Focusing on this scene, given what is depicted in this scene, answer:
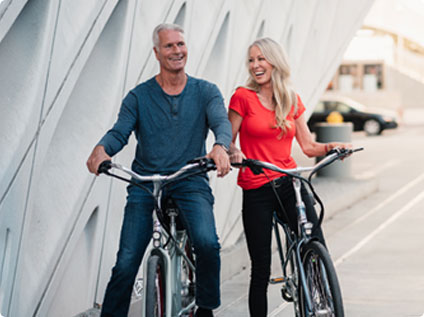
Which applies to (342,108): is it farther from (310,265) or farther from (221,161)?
(221,161)

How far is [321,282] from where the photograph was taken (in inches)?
170

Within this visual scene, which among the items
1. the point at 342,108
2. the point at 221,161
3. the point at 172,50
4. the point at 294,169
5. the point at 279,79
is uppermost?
the point at 172,50

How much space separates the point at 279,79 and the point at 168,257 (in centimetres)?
142

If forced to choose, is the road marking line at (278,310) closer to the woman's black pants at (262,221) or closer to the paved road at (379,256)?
the paved road at (379,256)

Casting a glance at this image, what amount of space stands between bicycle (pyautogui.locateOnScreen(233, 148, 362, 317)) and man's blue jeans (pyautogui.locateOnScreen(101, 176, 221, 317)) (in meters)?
0.35

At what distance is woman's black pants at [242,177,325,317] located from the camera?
15.9ft

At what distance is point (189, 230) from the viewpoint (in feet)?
14.0

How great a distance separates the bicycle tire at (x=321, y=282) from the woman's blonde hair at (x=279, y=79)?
838mm

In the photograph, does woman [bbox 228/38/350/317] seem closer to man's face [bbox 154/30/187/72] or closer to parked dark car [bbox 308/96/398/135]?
man's face [bbox 154/30/187/72]

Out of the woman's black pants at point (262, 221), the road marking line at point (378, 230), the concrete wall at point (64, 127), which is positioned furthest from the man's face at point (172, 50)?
the road marking line at point (378, 230)

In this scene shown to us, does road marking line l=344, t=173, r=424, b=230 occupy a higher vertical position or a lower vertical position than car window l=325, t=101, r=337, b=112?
lower

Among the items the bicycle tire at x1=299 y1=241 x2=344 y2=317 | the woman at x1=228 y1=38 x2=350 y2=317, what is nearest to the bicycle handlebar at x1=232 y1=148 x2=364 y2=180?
the woman at x1=228 y1=38 x2=350 y2=317

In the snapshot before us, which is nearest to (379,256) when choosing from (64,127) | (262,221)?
(262,221)

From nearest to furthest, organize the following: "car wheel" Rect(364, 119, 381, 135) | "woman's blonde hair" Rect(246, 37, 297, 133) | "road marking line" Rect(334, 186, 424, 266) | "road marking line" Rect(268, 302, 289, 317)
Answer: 1. "woman's blonde hair" Rect(246, 37, 297, 133)
2. "road marking line" Rect(268, 302, 289, 317)
3. "road marking line" Rect(334, 186, 424, 266)
4. "car wheel" Rect(364, 119, 381, 135)
